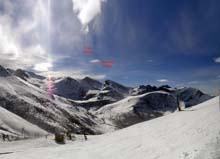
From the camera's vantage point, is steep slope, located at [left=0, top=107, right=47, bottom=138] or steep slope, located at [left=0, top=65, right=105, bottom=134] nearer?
steep slope, located at [left=0, top=107, right=47, bottom=138]

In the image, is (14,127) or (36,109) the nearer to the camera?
(14,127)

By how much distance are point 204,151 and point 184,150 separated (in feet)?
5.05

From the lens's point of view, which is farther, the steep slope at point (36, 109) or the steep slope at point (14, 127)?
the steep slope at point (36, 109)

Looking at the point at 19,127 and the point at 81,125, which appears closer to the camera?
the point at 19,127

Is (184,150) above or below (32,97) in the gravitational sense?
below

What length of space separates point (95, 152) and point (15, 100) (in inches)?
5209

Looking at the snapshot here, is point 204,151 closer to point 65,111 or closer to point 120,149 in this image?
point 120,149

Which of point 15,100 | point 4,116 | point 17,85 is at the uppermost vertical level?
point 17,85

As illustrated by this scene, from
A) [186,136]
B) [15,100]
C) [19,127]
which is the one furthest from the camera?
[15,100]

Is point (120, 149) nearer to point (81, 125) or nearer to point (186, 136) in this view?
point (186, 136)

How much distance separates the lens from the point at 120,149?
1986cm

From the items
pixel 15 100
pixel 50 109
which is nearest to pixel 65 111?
pixel 50 109

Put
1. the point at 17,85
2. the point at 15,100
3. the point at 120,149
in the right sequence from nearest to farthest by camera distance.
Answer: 1. the point at 120,149
2. the point at 15,100
3. the point at 17,85

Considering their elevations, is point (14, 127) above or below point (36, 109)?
below
